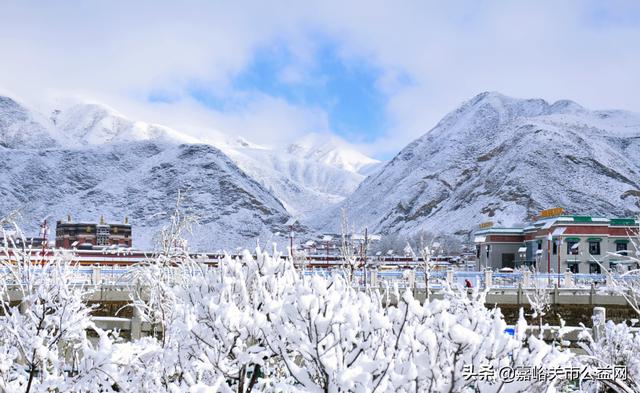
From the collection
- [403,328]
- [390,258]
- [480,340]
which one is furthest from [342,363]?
[390,258]

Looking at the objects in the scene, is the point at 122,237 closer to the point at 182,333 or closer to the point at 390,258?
the point at 390,258

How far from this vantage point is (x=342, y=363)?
13.9 ft

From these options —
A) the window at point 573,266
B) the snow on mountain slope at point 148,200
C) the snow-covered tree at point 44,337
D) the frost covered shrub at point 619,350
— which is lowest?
the window at point 573,266

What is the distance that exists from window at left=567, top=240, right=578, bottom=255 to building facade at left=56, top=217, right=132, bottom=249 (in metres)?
79.6

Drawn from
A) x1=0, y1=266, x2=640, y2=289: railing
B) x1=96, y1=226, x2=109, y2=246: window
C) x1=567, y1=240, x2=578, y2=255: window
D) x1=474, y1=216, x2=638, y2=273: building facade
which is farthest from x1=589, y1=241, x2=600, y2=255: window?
x1=96, y1=226, x2=109, y2=246: window

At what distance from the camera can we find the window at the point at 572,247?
59.6 m

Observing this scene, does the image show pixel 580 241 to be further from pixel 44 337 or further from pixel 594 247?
pixel 44 337

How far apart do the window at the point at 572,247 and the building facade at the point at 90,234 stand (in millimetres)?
79636

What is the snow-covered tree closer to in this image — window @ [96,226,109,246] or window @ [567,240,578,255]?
window @ [567,240,578,255]

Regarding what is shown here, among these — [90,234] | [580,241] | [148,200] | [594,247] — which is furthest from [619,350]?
[148,200]

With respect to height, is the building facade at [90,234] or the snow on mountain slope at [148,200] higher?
the snow on mountain slope at [148,200]

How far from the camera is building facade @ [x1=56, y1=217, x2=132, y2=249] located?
113 metres

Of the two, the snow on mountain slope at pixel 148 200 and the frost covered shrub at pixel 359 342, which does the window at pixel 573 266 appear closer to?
the frost covered shrub at pixel 359 342

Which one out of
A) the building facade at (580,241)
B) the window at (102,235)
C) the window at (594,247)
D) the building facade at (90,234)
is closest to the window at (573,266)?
the building facade at (580,241)
